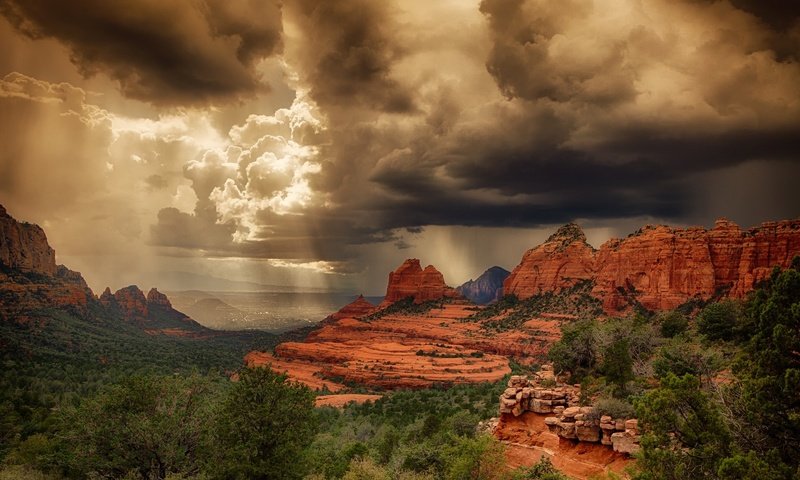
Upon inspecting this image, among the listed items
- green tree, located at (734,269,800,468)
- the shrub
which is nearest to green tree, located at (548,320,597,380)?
the shrub

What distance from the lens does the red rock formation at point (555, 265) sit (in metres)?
133

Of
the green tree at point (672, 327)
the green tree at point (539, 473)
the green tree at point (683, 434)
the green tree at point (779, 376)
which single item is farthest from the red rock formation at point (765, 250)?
the green tree at point (683, 434)

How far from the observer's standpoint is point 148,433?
82.6ft

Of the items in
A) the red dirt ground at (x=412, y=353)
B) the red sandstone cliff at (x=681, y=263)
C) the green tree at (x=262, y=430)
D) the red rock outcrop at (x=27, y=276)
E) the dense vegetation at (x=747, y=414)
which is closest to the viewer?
the dense vegetation at (x=747, y=414)

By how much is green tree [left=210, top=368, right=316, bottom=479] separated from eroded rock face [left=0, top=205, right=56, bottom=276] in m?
167

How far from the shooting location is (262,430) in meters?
24.4

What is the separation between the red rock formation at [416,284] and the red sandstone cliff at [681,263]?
54.6 m

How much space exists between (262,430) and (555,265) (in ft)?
419

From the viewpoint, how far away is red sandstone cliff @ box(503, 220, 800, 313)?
286 ft

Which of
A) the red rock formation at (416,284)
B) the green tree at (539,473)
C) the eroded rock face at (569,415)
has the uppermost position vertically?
the red rock formation at (416,284)

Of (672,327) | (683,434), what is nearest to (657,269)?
(672,327)

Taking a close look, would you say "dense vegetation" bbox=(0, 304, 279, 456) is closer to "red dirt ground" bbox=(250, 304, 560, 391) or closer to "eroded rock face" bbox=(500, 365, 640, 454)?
"red dirt ground" bbox=(250, 304, 560, 391)

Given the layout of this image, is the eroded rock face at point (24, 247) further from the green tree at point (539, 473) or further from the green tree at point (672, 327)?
the green tree at point (672, 327)

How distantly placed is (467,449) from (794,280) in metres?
16.7
